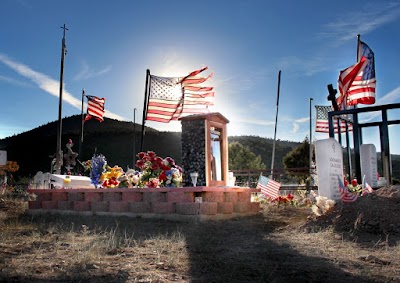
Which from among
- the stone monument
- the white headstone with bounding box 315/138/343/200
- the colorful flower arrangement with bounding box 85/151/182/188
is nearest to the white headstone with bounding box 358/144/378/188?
the white headstone with bounding box 315/138/343/200

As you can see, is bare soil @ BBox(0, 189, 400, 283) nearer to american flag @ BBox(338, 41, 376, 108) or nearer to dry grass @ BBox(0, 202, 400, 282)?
dry grass @ BBox(0, 202, 400, 282)

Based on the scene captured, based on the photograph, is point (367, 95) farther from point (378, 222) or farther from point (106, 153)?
point (106, 153)

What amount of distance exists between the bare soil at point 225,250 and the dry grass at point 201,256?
10 mm

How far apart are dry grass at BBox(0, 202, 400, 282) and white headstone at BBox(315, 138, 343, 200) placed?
1.60 m

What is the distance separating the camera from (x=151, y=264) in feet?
15.4

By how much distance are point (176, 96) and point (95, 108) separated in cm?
767

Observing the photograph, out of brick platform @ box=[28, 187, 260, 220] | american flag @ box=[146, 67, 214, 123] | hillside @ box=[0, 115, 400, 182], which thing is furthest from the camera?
hillside @ box=[0, 115, 400, 182]

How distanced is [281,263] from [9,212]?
948 cm

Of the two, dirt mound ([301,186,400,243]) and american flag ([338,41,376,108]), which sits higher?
american flag ([338,41,376,108])

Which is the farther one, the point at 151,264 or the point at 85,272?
the point at 151,264

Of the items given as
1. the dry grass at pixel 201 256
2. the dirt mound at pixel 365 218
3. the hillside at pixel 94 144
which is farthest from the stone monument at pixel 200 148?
the hillside at pixel 94 144

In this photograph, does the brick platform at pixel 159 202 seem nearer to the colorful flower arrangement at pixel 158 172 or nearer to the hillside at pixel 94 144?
the colorful flower arrangement at pixel 158 172

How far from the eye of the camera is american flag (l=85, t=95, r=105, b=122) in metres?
19.4

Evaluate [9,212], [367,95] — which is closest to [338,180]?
[367,95]
